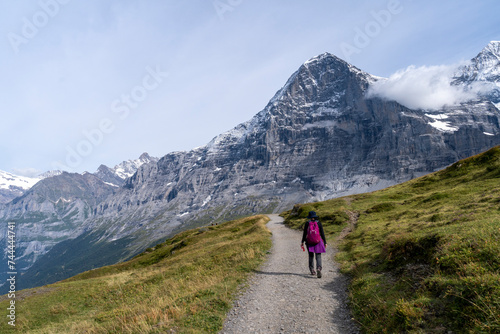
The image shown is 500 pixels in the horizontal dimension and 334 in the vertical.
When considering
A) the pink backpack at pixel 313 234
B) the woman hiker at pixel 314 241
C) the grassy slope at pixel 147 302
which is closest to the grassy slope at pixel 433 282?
the woman hiker at pixel 314 241

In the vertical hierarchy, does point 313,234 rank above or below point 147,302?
above

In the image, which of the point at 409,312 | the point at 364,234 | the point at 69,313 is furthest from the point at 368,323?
the point at 69,313

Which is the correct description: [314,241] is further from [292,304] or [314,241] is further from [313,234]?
[292,304]

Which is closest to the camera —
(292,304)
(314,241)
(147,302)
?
(292,304)

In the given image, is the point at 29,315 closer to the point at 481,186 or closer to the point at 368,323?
the point at 368,323

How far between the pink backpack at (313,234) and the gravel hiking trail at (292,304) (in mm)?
2250

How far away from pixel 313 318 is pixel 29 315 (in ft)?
82.3

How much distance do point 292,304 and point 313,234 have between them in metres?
5.94

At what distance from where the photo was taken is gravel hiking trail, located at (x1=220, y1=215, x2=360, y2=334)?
35.2ft

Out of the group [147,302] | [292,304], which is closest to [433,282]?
[292,304]

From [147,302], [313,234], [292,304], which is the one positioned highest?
[313,234]

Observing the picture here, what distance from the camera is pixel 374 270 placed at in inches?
603

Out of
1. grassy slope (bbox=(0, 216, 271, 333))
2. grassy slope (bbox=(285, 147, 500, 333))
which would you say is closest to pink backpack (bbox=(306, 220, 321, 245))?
grassy slope (bbox=(285, 147, 500, 333))

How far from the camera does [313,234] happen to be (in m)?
18.0
